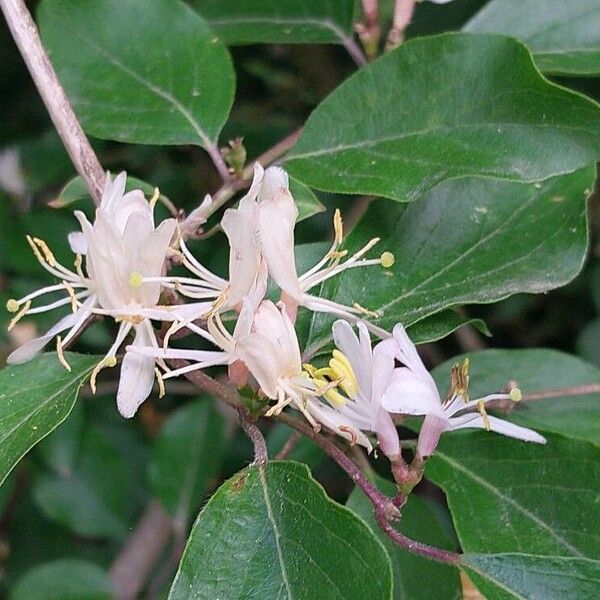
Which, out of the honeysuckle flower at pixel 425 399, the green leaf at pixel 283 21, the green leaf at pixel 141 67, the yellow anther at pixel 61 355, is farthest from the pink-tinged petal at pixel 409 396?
Result: the green leaf at pixel 283 21

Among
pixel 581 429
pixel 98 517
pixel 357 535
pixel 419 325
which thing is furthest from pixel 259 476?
pixel 98 517

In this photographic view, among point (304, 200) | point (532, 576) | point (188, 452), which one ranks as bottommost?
point (188, 452)

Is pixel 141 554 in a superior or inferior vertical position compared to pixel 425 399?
inferior

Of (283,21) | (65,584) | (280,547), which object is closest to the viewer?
(280,547)

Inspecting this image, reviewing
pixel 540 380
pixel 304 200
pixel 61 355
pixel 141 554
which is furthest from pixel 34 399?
pixel 141 554

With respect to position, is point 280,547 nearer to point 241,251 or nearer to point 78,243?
point 241,251

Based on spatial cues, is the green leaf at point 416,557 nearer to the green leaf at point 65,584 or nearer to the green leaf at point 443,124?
the green leaf at point 443,124

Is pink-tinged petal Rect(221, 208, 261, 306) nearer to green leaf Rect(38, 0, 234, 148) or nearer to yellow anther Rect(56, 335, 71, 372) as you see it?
yellow anther Rect(56, 335, 71, 372)
